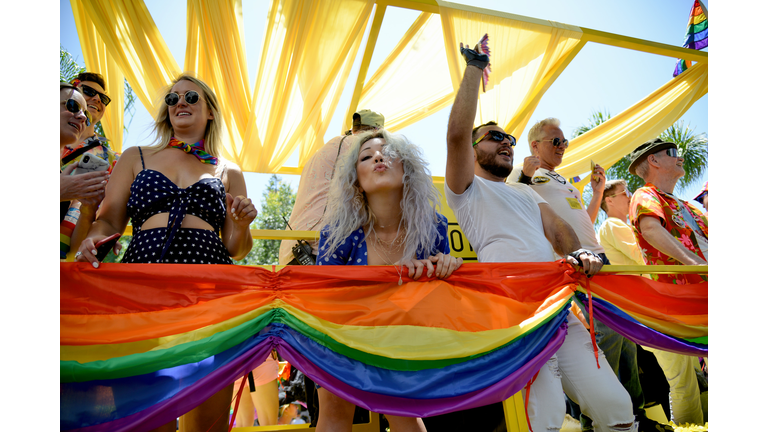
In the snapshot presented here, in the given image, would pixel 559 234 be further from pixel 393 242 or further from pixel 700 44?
pixel 700 44

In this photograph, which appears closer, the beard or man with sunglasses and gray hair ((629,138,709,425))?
the beard

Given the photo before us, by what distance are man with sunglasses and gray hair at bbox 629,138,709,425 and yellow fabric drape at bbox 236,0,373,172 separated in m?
2.86

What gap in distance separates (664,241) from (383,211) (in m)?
2.08

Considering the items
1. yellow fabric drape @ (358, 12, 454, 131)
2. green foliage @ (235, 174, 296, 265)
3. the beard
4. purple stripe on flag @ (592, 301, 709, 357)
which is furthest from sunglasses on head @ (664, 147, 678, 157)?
green foliage @ (235, 174, 296, 265)

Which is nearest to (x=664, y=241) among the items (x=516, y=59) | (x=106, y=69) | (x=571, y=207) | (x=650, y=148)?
(x=571, y=207)

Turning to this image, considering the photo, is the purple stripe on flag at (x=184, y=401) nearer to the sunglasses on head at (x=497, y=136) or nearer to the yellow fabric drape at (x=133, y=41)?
the sunglasses on head at (x=497, y=136)

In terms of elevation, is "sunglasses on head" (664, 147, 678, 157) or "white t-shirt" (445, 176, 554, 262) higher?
"sunglasses on head" (664, 147, 678, 157)

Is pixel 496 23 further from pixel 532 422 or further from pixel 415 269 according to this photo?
pixel 532 422

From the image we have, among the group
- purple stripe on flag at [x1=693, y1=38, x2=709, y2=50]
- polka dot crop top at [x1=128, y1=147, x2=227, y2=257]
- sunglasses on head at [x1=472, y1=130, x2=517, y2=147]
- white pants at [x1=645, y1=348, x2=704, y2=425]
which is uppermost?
purple stripe on flag at [x1=693, y1=38, x2=709, y2=50]

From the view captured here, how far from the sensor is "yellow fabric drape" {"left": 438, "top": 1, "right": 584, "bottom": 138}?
14.7 ft

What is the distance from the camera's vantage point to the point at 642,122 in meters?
5.71

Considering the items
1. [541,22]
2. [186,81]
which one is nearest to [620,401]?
[186,81]

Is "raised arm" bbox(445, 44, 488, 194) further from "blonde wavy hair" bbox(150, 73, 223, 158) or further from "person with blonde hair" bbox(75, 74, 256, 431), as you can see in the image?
"blonde wavy hair" bbox(150, 73, 223, 158)

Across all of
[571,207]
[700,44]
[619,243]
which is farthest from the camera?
[700,44]
